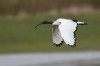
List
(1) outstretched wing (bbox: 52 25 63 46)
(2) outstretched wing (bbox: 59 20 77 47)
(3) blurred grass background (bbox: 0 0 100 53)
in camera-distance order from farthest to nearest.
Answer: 1. (3) blurred grass background (bbox: 0 0 100 53)
2. (1) outstretched wing (bbox: 52 25 63 46)
3. (2) outstretched wing (bbox: 59 20 77 47)

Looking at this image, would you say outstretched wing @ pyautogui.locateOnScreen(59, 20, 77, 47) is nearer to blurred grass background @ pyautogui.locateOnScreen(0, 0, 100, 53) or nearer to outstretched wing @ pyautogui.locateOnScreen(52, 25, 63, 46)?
outstretched wing @ pyautogui.locateOnScreen(52, 25, 63, 46)

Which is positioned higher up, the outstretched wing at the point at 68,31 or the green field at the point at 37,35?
the outstretched wing at the point at 68,31

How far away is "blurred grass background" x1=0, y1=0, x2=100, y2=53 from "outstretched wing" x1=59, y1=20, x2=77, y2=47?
1639 cm

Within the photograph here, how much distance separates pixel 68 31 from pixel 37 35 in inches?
753

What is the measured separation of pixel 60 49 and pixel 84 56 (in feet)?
6.12

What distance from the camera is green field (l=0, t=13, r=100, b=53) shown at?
25.6 m

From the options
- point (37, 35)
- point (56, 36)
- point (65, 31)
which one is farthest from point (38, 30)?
point (65, 31)

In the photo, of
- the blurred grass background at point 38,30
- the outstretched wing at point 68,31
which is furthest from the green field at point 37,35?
the outstretched wing at point 68,31

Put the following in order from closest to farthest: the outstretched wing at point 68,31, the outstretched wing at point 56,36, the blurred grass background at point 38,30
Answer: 1. the outstretched wing at point 68,31
2. the outstretched wing at point 56,36
3. the blurred grass background at point 38,30

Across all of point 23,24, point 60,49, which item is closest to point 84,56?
point 60,49

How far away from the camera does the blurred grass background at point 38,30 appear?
25.6 metres

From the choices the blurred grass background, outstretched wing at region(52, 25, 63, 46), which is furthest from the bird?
the blurred grass background

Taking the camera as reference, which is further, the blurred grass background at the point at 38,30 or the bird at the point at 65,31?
the blurred grass background at the point at 38,30

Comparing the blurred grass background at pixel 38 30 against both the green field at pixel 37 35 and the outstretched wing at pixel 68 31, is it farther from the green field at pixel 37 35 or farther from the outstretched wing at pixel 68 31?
the outstretched wing at pixel 68 31
